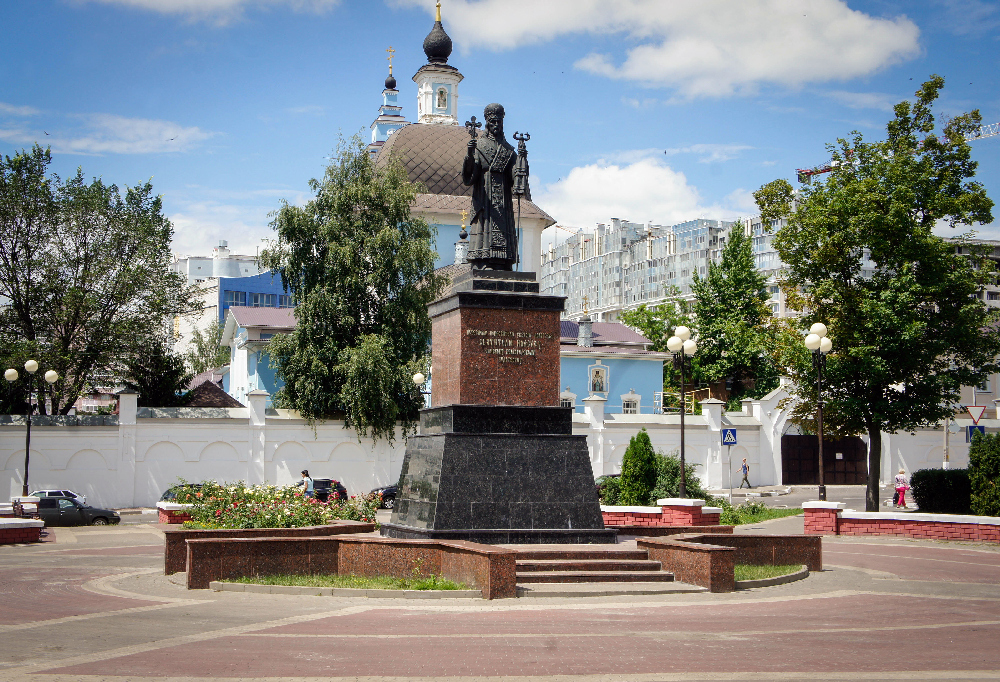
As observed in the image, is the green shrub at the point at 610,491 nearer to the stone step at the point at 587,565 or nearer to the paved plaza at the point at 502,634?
the paved plaza at the point at 502,634

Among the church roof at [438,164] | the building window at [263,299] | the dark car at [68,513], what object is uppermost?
the church roof at [438,164]

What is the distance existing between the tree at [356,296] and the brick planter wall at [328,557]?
19.2 meters

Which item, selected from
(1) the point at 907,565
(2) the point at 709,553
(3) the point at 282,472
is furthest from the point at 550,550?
(3) the point at 282,472

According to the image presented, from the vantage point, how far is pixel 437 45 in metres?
63.9

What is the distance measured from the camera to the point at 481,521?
14.2 m

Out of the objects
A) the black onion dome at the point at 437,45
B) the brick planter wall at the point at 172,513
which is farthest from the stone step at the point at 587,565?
the black onion dome at the point at 437,45

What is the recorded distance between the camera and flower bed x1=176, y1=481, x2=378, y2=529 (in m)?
15.5

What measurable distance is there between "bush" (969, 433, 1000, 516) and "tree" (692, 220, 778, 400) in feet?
108

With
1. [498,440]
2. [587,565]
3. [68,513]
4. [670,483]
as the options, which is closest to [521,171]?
[498,440]

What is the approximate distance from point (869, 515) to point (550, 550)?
39.3 ft

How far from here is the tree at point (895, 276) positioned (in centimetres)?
2628

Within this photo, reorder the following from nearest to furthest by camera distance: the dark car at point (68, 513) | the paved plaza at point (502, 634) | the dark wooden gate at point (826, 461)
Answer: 1. the paved plaza at point (502, 634)
2. the dark car at point (68, 513)
3. the dark wooden gate at point (826, 461)

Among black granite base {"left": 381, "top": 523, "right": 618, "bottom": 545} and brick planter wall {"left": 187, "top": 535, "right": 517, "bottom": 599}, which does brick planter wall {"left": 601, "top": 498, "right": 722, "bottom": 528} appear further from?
brick planter wall {"left": 187, "top": 535, "right": 517, "bottom": 599}

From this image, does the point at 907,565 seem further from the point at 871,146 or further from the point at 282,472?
the point at 282,472
